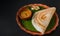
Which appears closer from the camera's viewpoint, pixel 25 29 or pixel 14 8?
pixel 25 29

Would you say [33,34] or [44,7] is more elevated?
[44,7]

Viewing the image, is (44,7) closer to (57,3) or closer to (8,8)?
(57,3)

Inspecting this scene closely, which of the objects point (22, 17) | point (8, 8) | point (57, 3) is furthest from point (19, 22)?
point (57, 3)
